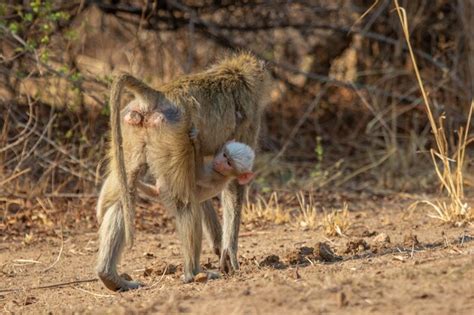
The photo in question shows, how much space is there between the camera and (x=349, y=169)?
37.7 feet

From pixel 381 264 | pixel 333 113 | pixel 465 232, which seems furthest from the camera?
pixel 333 113

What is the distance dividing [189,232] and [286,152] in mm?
5799

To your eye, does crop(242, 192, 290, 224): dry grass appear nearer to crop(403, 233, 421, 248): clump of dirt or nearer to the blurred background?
the blurred background

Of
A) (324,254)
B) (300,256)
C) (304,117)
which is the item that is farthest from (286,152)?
(324,254)

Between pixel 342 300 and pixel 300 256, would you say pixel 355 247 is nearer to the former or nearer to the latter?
pixel 300 256

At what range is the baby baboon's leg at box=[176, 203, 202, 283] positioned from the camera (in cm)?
614

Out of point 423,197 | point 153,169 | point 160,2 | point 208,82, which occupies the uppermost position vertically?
point 160,2

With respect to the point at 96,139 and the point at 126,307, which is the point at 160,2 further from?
the point at 126,307

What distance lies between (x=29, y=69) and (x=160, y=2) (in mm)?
2048

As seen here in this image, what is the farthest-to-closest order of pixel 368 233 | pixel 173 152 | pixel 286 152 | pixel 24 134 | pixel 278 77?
pixel 278 77, pixel 286 152, pixel 24 134, pixel 368 233, pixel 173 152

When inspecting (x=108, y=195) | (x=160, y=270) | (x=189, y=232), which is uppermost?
(x=108, y=195)

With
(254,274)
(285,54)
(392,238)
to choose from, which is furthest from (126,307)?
(285,54)

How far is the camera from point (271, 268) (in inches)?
249

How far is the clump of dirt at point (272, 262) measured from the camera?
6.54m
